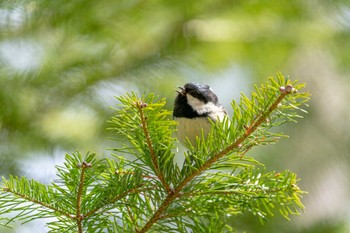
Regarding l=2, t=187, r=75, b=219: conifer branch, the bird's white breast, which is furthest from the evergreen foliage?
the bird's white breast

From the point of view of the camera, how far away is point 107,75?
237cm

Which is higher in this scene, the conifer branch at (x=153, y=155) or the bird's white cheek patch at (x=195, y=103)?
the bird's white cheek patch at (x=195, y=103)

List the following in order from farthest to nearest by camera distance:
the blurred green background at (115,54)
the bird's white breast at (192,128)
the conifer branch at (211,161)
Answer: the blurred green background at (115,54), the bird's white breast at (192,128), the conifer branch at (211,161)

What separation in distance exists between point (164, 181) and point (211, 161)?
11cm

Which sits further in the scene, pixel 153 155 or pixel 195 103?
pixel 195 103

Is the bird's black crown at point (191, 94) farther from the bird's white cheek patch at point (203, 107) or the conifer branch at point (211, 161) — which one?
the conifer branch at point (211, 161)

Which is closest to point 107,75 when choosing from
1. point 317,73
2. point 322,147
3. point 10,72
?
point 10,72

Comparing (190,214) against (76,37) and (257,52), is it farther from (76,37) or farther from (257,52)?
(257,52)

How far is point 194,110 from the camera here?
2.01 meters

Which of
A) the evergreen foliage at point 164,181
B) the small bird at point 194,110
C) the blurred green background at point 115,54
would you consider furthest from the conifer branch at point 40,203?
the blurred green background at point 115,54

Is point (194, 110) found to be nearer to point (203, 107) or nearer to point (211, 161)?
point (203, 107)

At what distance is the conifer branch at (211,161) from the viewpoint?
3.98 ft

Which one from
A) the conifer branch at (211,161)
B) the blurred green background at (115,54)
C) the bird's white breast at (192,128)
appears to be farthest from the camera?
the blurred green background at (115,54)

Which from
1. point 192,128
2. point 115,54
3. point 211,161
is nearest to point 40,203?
point 211,161
